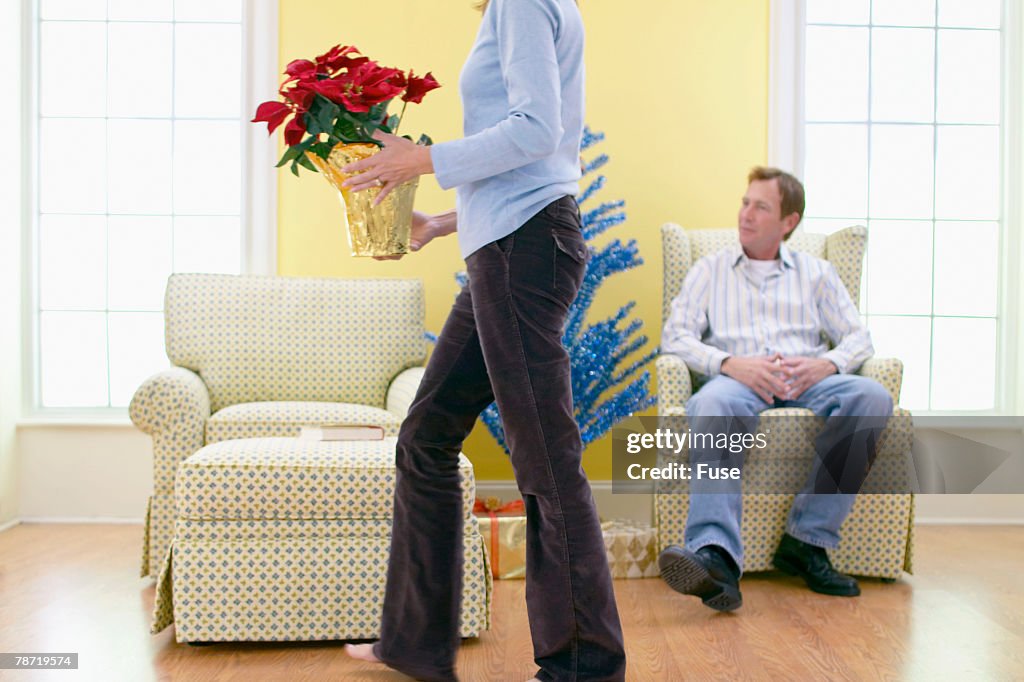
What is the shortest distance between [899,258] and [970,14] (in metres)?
1.00

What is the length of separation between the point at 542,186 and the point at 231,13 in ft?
8.75

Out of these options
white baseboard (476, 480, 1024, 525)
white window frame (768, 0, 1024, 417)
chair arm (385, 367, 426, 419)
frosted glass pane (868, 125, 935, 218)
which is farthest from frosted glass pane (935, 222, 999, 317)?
chair arm (385, 367, 426, 419)

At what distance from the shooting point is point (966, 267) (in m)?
3.93

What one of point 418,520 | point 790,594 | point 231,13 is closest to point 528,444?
point 418,520

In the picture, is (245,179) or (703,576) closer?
(703,576)

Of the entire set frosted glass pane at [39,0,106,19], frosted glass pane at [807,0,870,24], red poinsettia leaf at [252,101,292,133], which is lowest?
red poinsettia leaf at [252,101,292,133]

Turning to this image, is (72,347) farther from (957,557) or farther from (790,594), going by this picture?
(957,557)

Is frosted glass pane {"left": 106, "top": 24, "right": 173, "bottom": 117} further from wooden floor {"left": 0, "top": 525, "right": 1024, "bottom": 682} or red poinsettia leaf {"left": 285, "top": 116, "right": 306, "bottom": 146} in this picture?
red poinsettia leaf {"left": 285, "top": 116, "right": 306, "bottom": 146}

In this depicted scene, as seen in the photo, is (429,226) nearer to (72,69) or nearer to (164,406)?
(164,406)

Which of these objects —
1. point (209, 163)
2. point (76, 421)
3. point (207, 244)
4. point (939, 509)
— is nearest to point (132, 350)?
point (76, 421)

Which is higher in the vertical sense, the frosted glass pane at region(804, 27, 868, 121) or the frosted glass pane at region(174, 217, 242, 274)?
the frosted glass pane at region(804, 27, 868, 121)

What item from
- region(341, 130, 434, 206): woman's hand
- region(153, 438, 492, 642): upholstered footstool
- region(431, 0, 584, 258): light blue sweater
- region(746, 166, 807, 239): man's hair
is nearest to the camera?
region(431, 0, 584, 258): light blue sweater

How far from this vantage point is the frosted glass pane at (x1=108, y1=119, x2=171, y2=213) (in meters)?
3.77

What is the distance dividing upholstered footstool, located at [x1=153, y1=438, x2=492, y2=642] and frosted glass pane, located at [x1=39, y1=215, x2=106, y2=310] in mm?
1954
